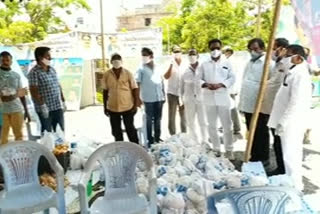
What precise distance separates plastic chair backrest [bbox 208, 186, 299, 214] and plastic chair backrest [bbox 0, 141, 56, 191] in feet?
4.47

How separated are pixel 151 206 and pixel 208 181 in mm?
551

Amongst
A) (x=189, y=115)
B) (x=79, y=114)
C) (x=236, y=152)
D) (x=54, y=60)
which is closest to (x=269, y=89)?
(x=236, y=152)

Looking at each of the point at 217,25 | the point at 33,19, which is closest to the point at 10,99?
the point at 217,25

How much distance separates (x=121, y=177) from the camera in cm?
273

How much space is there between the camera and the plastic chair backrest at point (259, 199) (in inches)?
72.9

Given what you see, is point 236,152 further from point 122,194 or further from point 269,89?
point 122,194

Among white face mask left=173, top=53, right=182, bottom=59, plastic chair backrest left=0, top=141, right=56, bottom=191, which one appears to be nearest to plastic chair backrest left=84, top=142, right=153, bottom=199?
plastic chair backrest left=0, top=141, right=56, bottom=191

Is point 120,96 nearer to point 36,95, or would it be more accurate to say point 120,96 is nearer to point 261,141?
point 36,95

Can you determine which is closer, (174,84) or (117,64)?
(117,64)

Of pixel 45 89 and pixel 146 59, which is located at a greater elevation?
pixel 146 59

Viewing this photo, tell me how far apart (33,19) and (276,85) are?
14453 mm

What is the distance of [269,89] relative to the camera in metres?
4.40

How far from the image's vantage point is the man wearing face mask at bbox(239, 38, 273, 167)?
4625 millimetres

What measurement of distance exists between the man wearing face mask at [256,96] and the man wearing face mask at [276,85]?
0.55 ft
